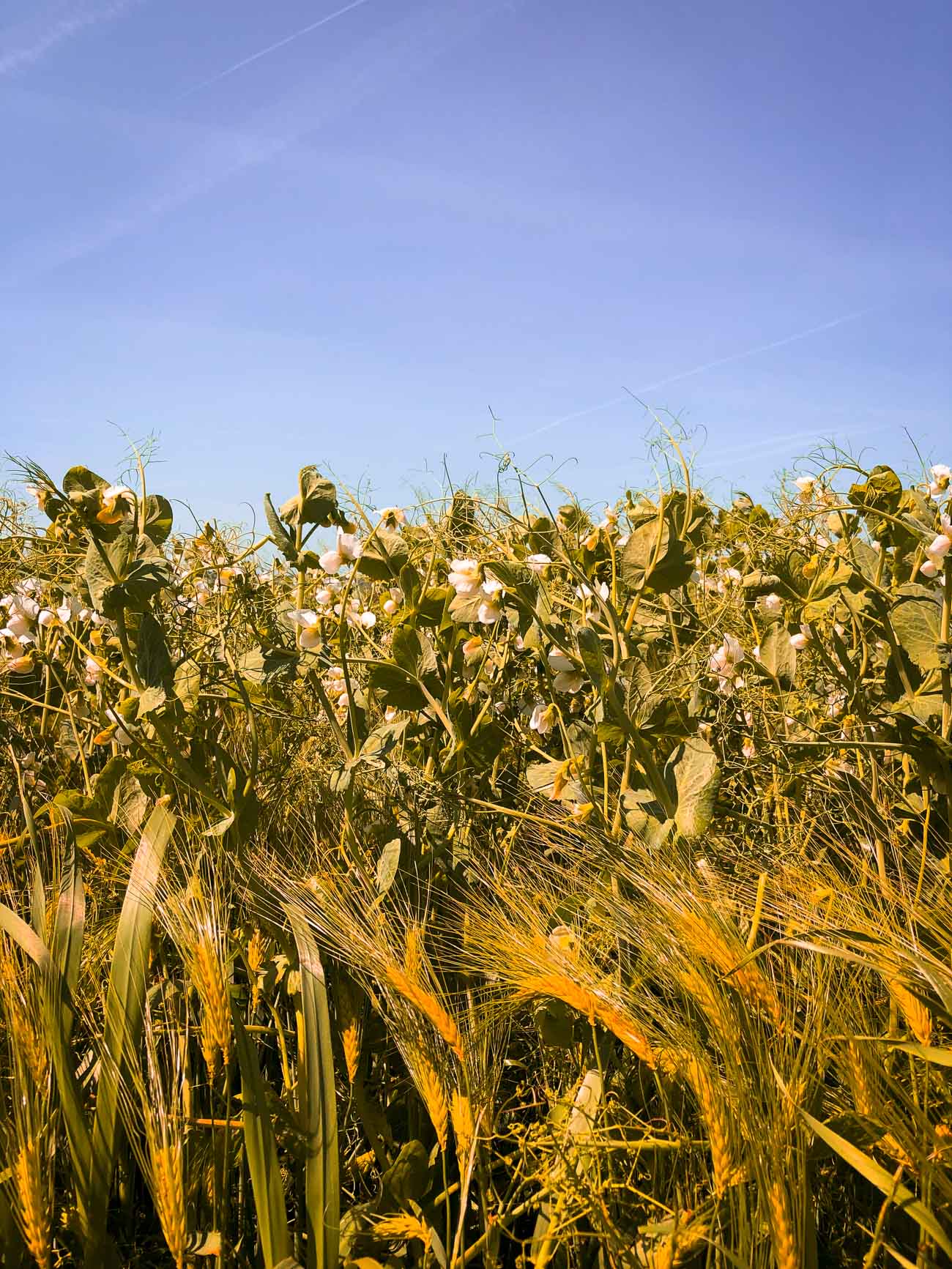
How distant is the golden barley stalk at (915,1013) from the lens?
95cm

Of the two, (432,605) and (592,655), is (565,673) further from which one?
(432,605)

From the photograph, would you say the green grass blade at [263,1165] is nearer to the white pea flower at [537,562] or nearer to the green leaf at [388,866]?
the green leaf at [388,866]

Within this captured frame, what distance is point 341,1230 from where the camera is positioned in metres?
1.11

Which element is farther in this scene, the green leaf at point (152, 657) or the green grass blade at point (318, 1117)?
the green leaf at point (152, 657)

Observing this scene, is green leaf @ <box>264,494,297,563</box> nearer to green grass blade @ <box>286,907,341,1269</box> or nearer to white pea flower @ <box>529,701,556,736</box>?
white pea flower @ <box>529,701,556,736</box>

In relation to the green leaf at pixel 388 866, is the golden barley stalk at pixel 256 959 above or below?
below

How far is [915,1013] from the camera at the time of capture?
3.14 feet

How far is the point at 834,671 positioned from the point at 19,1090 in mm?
1264

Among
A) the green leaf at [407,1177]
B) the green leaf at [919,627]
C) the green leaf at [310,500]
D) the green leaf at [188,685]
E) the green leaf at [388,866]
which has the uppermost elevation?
the green leaf at [310,500]

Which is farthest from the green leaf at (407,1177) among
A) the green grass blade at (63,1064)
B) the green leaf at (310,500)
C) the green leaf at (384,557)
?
the green leaf at (310,500)

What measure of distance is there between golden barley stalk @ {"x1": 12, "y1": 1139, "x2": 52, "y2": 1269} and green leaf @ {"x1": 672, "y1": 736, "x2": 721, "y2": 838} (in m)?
0.80

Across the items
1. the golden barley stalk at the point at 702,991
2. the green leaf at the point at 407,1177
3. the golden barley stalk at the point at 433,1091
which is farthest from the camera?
the green leaf at the point at 407,1177

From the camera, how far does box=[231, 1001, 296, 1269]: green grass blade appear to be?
3.34 feet

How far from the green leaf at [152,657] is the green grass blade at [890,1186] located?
3.21 ft
